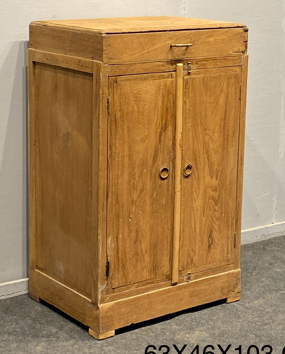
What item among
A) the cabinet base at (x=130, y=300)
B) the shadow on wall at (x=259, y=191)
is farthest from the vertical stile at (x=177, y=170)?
the shadow on wall at (x=259, y=191)

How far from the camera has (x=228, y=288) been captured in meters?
3.54

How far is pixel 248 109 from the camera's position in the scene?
13.7 feet

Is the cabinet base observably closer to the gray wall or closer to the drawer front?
the gray wall

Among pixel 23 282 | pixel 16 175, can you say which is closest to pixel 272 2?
pixel 16 175

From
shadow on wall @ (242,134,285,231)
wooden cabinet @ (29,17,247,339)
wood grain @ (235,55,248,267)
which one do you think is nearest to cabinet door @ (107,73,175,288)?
wooden cabinet @ (29,17,247,339)

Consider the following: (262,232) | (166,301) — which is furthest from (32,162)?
(262,232)

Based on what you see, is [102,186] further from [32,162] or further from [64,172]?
[32,162]

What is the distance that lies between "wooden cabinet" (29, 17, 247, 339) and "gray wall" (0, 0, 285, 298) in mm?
122

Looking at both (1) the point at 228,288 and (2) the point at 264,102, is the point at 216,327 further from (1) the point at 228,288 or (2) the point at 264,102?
(2) the point at 264,102

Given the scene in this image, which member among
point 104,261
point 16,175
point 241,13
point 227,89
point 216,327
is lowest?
point 216,327

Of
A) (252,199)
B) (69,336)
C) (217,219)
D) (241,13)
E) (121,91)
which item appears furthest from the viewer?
(252,199)

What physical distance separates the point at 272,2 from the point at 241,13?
0.23m

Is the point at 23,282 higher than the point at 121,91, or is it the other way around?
the point at 121,91

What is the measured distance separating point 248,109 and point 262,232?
0.76 meters
